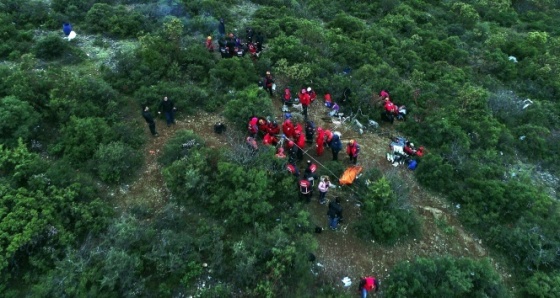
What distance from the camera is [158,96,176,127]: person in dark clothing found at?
15693 mm

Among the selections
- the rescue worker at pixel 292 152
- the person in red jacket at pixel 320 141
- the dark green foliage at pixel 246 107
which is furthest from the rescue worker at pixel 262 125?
the person in red jacket at pixel 320 141

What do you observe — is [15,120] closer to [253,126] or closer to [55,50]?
[55,50]

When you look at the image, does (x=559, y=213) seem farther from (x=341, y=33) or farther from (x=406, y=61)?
(x=341, y=33)

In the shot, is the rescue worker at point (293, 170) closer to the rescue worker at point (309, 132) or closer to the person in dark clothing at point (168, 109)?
the rescue worker at point (309, 132)

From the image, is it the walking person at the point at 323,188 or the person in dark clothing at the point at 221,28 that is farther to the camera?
the person in dark clothing at the point at 221,28

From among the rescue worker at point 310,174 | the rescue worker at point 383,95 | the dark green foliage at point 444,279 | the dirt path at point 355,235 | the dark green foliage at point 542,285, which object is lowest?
the dirt path at point 355,235

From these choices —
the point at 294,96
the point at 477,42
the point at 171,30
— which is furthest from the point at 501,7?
the point at 171,30

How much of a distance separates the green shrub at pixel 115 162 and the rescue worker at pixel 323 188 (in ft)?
21.5

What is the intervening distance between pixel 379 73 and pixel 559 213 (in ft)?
32.2

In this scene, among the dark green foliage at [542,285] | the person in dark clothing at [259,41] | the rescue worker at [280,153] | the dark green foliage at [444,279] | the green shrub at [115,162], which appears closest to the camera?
the dark green foliage at [444,279]

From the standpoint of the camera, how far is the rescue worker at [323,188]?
1337cm

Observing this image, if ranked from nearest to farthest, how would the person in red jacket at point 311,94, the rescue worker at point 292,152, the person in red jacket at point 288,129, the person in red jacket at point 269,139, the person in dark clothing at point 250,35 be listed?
1. the rescue worker at point 292,152
2. the person in red jacket at point 269,139
3. the person in red jacket at point 288,129
4. the person in red jacket at point 311,94
5. the person in dark clothing at point 250,35

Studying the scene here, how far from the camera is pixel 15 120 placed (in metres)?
14.1

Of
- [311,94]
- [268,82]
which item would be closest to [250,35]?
[268,82]
